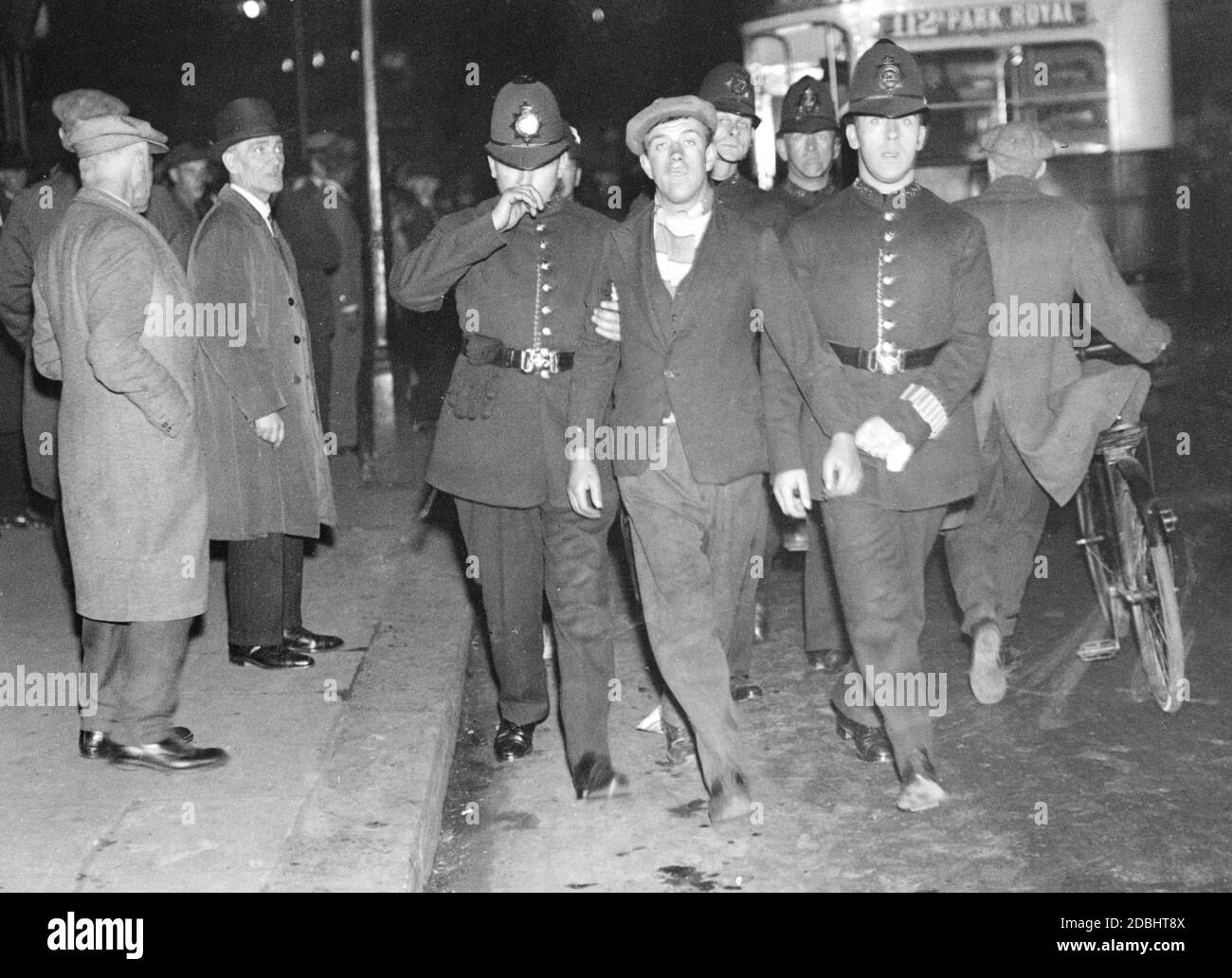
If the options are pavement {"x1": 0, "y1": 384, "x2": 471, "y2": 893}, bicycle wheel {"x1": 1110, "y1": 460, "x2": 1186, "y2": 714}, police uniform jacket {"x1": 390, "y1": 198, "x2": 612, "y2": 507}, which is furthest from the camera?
bicycle wheel {"x1": 1110, "y1": 460, "x2": 1186, "y2": 714}

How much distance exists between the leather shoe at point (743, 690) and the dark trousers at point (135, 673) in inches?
83.2

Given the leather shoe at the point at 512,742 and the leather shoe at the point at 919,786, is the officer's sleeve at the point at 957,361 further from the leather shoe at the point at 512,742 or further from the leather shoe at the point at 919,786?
the leather shoe at the point at 512,742

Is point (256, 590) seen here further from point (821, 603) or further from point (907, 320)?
point (907, 320)

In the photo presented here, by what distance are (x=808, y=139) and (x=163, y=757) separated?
4127 millimetres

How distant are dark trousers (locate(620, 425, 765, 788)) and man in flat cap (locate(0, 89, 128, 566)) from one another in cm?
286

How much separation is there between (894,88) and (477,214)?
138 cm

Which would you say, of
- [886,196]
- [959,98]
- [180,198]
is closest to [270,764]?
[886,196]

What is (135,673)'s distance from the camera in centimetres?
549

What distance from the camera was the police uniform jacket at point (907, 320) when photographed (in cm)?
516

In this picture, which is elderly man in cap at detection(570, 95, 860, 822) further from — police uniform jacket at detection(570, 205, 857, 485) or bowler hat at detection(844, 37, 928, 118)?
bowler hat at detection(844, 37, 928, 118)

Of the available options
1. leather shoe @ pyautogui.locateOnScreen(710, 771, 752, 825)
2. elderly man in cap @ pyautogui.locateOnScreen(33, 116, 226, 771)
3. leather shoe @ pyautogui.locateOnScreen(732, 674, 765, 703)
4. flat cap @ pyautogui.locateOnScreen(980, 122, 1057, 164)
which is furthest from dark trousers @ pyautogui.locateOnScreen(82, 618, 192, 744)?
flat cap @ pyautogui.locateOnScreen(980, 122, 1057, 164)

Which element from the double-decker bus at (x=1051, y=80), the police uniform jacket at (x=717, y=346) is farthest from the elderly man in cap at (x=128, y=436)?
the double-decker bus at (x=1051, y=80)

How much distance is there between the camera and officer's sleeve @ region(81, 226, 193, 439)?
5164mm
